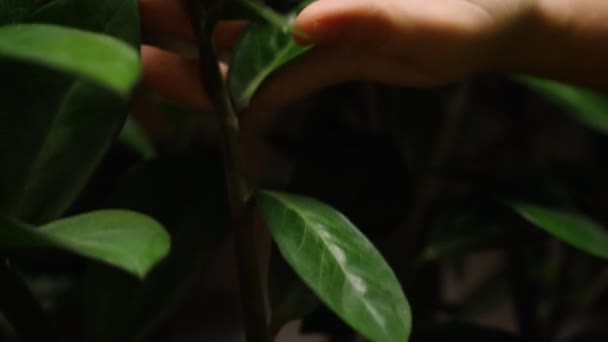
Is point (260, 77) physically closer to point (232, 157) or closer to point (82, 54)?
point (232, 157)

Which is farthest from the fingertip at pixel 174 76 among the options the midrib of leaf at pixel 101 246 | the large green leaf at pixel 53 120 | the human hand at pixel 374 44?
the midrib of leaf at pixel 101 246

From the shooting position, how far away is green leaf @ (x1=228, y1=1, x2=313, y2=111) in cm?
48

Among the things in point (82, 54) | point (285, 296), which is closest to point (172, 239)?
point (285, 296)

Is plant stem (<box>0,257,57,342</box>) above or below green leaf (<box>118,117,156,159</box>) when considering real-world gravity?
Result: above

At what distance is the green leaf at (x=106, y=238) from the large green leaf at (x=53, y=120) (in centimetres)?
7

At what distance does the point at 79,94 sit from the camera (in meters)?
0.43

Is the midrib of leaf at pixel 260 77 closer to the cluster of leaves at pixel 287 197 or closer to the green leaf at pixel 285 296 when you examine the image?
the cluster of leaves at pixel 287 197

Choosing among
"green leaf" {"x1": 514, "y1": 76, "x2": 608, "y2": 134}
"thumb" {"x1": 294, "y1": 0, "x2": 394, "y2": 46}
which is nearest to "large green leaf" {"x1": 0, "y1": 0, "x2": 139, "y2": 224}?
"thumb" {"x1": 294, "y1": 0, "x2": 394, "y2": 46}

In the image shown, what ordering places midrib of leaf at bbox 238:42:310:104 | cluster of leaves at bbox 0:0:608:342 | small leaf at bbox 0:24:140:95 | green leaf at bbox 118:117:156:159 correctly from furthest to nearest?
1. green leaf at bbox 118:117:156:159
2. midrib of leaf at bbox 238:42:310:104
3. cluster of leaves at bbox 0:0:608:342
4. small leaf at bbox 0:24:140:95

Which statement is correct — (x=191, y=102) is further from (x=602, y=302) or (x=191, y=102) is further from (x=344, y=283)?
(x=602, y=302)

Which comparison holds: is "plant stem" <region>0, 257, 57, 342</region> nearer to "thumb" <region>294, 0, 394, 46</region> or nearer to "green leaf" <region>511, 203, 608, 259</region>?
"thumb" <region>294, 0, 394, 46</region>

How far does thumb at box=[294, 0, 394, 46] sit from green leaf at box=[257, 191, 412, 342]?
0.10m

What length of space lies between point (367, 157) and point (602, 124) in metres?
0.25

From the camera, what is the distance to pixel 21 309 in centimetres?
41
